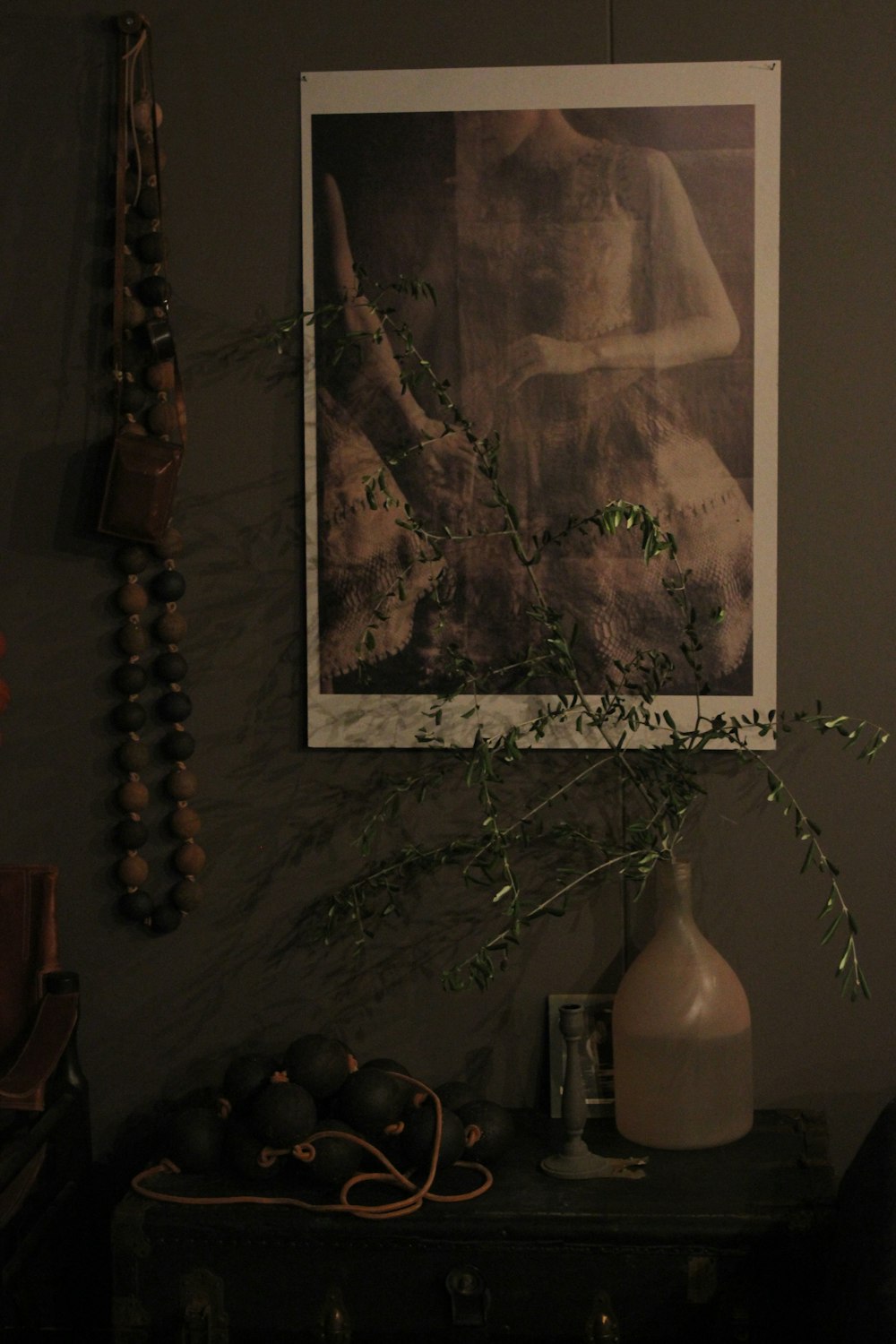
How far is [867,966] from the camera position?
2.35 m

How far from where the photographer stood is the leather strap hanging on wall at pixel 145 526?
2.31 metres

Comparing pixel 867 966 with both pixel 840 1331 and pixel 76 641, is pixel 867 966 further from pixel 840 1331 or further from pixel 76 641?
pixel 76 641

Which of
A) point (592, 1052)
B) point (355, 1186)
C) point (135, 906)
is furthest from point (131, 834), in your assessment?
point (592, 1052)

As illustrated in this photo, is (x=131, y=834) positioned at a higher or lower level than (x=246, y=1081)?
higher

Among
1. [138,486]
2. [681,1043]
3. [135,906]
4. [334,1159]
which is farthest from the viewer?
[135,906]

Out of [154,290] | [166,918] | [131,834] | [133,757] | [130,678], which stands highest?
[154,290]

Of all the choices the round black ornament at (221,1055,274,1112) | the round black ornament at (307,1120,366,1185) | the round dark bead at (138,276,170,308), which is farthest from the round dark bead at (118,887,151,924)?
the round dark bead at (138,276,170,308)

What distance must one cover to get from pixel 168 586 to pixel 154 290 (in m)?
0.51

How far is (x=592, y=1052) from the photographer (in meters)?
2.32

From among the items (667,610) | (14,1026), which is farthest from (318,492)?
(14,1026)

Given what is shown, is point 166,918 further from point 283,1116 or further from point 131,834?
point 283,1116

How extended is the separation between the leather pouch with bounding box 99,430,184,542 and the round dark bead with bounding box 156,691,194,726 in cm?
28

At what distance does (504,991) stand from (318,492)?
3.11 feet

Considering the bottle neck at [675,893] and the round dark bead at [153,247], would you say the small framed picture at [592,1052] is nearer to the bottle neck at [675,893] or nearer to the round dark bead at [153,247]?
the bottle neck at [675,893]
